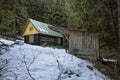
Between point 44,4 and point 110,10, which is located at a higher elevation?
point 44,4

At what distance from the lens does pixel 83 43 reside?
1739 cm

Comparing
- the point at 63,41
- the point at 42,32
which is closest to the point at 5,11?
the point at 42,32

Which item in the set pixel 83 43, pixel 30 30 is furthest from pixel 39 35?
pixel 83 43

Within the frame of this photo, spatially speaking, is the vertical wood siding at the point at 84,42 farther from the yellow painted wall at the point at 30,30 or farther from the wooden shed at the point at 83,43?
the yellow painted wall at the point at 30,30

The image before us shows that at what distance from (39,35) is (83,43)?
505 inches

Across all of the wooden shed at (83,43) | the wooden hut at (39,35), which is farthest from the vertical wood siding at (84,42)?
the wooden hut at (39,35)

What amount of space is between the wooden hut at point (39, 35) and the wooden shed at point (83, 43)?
11487mm

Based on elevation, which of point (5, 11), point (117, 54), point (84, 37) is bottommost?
point (117, 54)

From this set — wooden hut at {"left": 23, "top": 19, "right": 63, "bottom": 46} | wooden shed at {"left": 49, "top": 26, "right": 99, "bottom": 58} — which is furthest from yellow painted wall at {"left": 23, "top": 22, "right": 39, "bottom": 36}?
wooden shed at {"left": 49, "top": 26, "right": 99, "bottom": 58}

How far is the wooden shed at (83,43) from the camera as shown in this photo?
55.6 ft

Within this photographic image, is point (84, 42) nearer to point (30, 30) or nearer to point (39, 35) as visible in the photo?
point (39, 35)

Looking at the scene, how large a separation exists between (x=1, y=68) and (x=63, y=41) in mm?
23715

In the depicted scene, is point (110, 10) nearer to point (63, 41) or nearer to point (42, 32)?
point (42, 32)

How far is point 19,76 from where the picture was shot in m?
9.65
